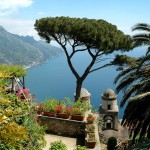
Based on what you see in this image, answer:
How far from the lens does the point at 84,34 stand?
25609 millimetres

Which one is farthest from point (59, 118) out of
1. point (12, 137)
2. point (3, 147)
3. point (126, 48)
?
point (126, 48)

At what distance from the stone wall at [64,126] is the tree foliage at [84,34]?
10.4m

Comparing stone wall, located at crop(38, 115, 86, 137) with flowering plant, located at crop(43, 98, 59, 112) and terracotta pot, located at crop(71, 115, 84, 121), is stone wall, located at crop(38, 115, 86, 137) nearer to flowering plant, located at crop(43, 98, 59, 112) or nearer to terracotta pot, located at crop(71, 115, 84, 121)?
terracotta pot, located at crop(71, 115, 84, 121)

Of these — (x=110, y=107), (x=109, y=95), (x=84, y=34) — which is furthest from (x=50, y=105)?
(x=110, y=107)

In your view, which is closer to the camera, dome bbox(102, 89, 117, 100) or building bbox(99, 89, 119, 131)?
dome bbox(102, 89, 117, 100)

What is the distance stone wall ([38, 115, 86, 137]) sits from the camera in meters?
15.9

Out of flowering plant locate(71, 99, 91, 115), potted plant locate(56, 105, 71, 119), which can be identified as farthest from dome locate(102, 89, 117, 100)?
potted plant locate(56, 105, 71, 119)

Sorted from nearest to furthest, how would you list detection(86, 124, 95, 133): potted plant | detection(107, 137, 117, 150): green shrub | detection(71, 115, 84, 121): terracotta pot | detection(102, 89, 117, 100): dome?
1. detection(86, 124, 95, 133): potted plant
2. detection(71, 115, 84, 121): terracotta pot
3. detection(107, 137, 117, 150): green shrub
4. detection(102, 89, 117, 100): dome

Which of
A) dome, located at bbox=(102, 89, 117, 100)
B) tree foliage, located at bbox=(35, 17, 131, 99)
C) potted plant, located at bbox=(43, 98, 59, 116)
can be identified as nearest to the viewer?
potted plant, located at bbox=(43, 98, 59, 116)

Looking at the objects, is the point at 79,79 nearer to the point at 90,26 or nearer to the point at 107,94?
the point at 107,94

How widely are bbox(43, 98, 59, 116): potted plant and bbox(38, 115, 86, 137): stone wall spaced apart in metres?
0.38

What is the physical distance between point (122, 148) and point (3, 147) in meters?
8.64

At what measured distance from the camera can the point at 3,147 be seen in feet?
30.0

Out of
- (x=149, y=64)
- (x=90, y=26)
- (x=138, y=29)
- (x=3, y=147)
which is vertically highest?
(x=90, y=26)
